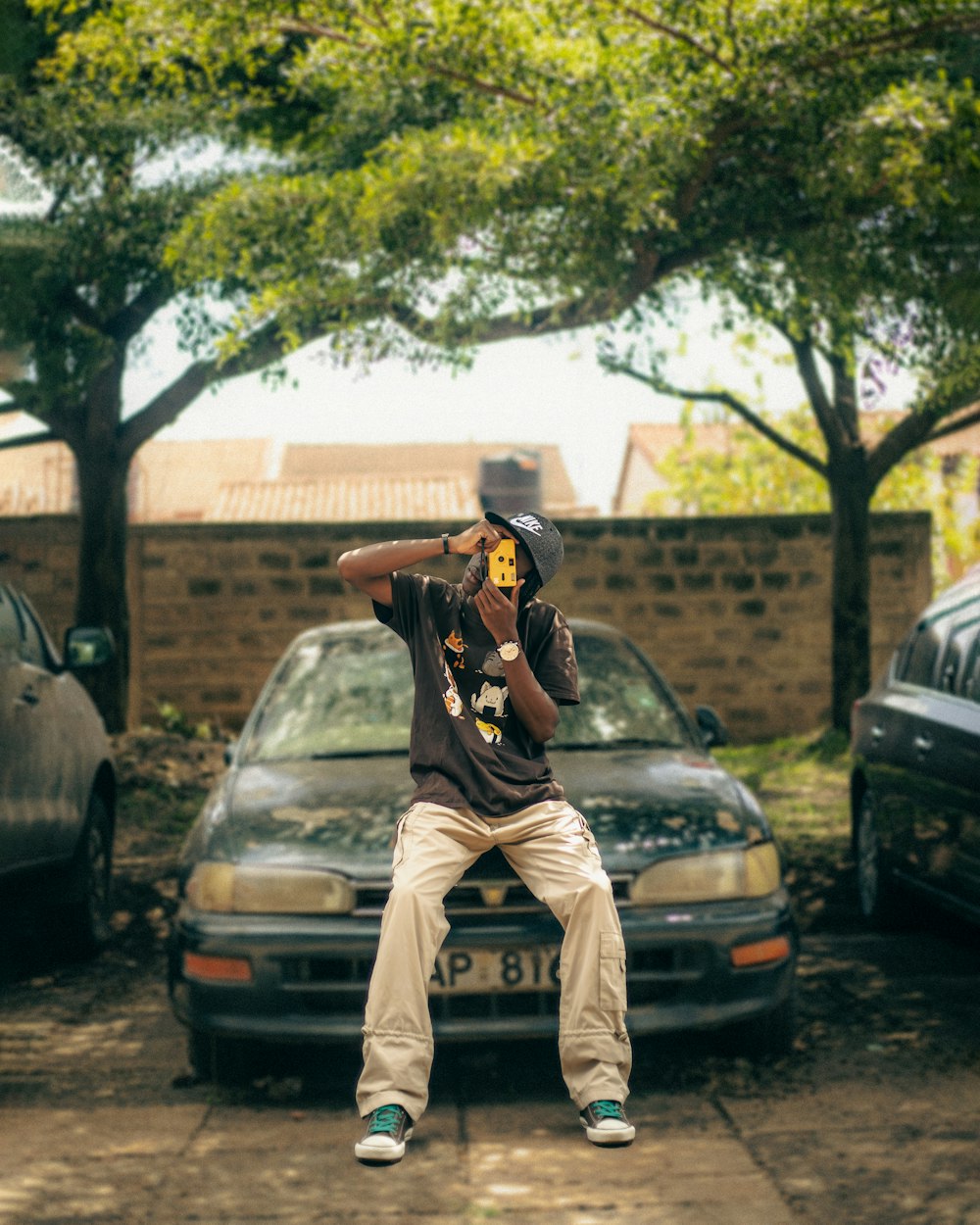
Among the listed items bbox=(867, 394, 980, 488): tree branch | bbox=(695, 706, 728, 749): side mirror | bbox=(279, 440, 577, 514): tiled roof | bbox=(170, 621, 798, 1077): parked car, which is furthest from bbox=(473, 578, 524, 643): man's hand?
bbox=(279, 440, 577, 514): tiled roof

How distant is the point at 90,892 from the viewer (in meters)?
7.01

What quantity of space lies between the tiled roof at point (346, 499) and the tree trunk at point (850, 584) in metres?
27.3

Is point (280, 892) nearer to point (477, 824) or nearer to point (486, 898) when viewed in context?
point (486, 898)

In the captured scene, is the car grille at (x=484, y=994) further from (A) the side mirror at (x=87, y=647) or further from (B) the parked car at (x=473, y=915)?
(A) the side mirror at (x=87, y=647)

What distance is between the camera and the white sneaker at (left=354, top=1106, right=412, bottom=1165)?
7.44 feet

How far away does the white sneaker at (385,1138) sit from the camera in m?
2.27

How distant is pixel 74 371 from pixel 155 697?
4255mm

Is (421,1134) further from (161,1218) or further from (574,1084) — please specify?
(574,1084)

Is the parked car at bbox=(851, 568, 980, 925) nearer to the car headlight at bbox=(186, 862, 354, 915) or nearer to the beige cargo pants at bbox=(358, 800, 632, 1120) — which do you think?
the car headlight at bbox=(186, 862, 354, 915)

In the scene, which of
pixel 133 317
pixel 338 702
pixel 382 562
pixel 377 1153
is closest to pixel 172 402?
pixel 133 317

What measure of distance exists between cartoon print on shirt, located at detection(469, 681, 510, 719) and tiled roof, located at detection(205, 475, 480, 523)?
37719 millimetres

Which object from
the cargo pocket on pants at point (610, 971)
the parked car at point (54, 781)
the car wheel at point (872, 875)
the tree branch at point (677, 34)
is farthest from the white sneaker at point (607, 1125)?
the tree branch at point (677, 34)

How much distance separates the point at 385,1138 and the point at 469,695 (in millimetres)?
699

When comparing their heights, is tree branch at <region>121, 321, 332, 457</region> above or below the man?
above
